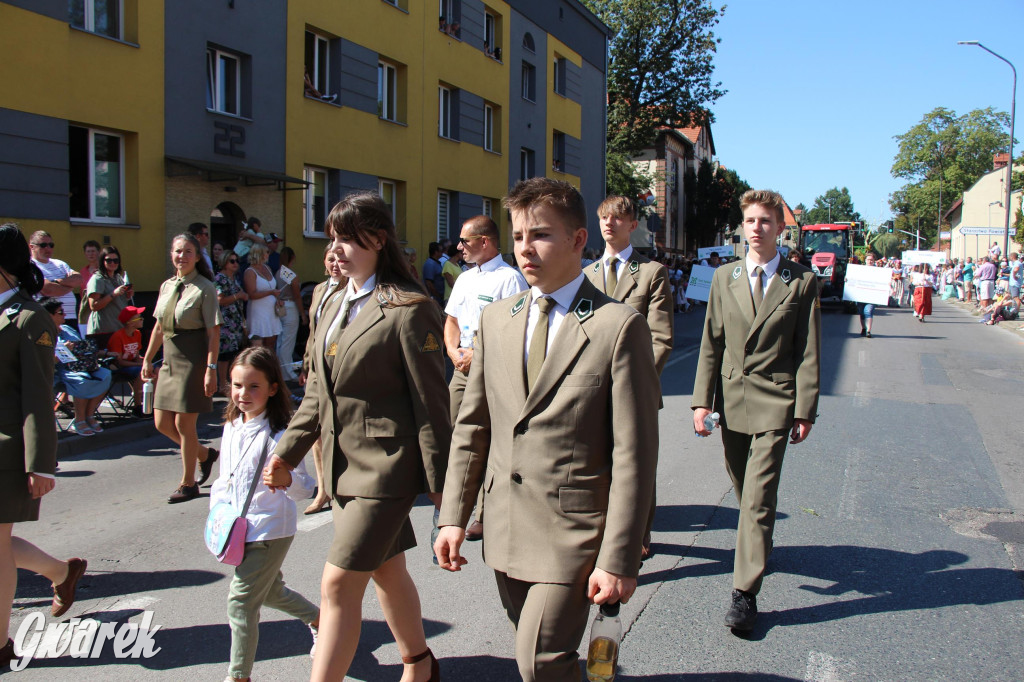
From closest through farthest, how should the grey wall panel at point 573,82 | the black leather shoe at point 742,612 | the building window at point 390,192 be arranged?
1. the black leather shoe at point 742,612
2. the building window at point 390,192
3. the grey wall panel at point 573,82

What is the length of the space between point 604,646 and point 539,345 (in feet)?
2.77

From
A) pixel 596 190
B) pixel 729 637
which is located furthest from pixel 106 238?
pixel 596 190

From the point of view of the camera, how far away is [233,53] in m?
14.6

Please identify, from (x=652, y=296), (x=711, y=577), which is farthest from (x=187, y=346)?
(x=711, y=577)

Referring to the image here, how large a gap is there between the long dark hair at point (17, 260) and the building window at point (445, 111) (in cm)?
1942

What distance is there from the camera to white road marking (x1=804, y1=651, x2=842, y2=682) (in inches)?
134

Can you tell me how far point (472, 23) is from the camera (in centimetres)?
2319

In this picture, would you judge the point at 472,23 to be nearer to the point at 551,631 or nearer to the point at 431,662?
the point at 431,662

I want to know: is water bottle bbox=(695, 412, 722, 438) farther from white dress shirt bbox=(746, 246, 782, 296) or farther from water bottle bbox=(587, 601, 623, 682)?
water bottle bbox=(587, 601, 623, 682)

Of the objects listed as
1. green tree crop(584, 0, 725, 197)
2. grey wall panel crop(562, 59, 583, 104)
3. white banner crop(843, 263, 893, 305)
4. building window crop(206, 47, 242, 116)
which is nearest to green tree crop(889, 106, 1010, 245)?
green tree crop(584, 0, 725, 197)

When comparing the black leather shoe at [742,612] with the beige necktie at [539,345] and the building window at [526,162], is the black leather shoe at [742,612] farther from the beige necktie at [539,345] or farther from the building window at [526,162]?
the building window at [526,162]

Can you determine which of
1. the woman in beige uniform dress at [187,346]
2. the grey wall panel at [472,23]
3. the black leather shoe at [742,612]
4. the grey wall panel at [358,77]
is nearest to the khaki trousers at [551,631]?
the black leather shoe at [742,612]

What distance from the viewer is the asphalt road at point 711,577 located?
353 cm

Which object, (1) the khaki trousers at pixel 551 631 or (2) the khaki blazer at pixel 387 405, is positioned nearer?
(1) the khaki trousers at pixel 551 631
